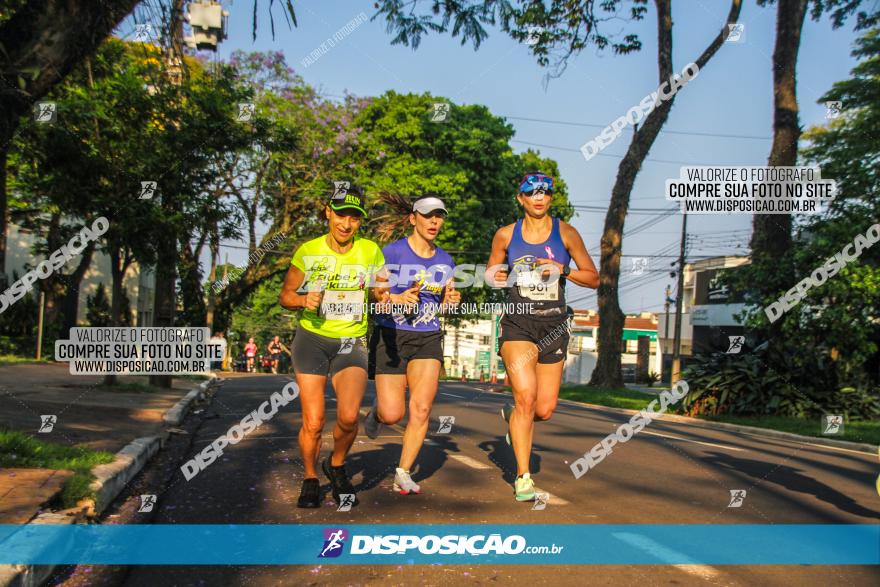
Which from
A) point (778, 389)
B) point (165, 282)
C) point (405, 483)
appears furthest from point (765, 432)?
point (165, 282)

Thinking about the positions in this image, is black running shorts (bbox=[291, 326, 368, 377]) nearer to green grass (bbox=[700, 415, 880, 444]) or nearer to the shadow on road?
the shadow on road

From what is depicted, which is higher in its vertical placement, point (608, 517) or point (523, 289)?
point (523, 289)

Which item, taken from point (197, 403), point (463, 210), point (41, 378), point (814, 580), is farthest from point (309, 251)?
point (463, 210)

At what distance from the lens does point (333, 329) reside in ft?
18.5

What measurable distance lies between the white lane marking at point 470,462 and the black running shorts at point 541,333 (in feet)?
5.70

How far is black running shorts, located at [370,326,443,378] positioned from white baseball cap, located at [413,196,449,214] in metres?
0.88

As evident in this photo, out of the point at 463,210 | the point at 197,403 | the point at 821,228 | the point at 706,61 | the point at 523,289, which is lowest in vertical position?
the point at 197,403

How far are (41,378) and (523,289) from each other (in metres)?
13.7

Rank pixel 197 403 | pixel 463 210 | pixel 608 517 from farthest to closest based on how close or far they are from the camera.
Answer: pixel 463 210 < pixel 197 403 < pixel 608 517

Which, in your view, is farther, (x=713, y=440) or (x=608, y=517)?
(x=713, y=440)

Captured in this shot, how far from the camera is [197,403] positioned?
51.5 feet

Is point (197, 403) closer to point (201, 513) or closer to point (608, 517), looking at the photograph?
point (201, 513)

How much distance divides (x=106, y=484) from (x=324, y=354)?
1791 millimetres

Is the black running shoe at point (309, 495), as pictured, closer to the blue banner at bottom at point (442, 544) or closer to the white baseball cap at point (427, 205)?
the blue banner at bottom at point (442, 544)
